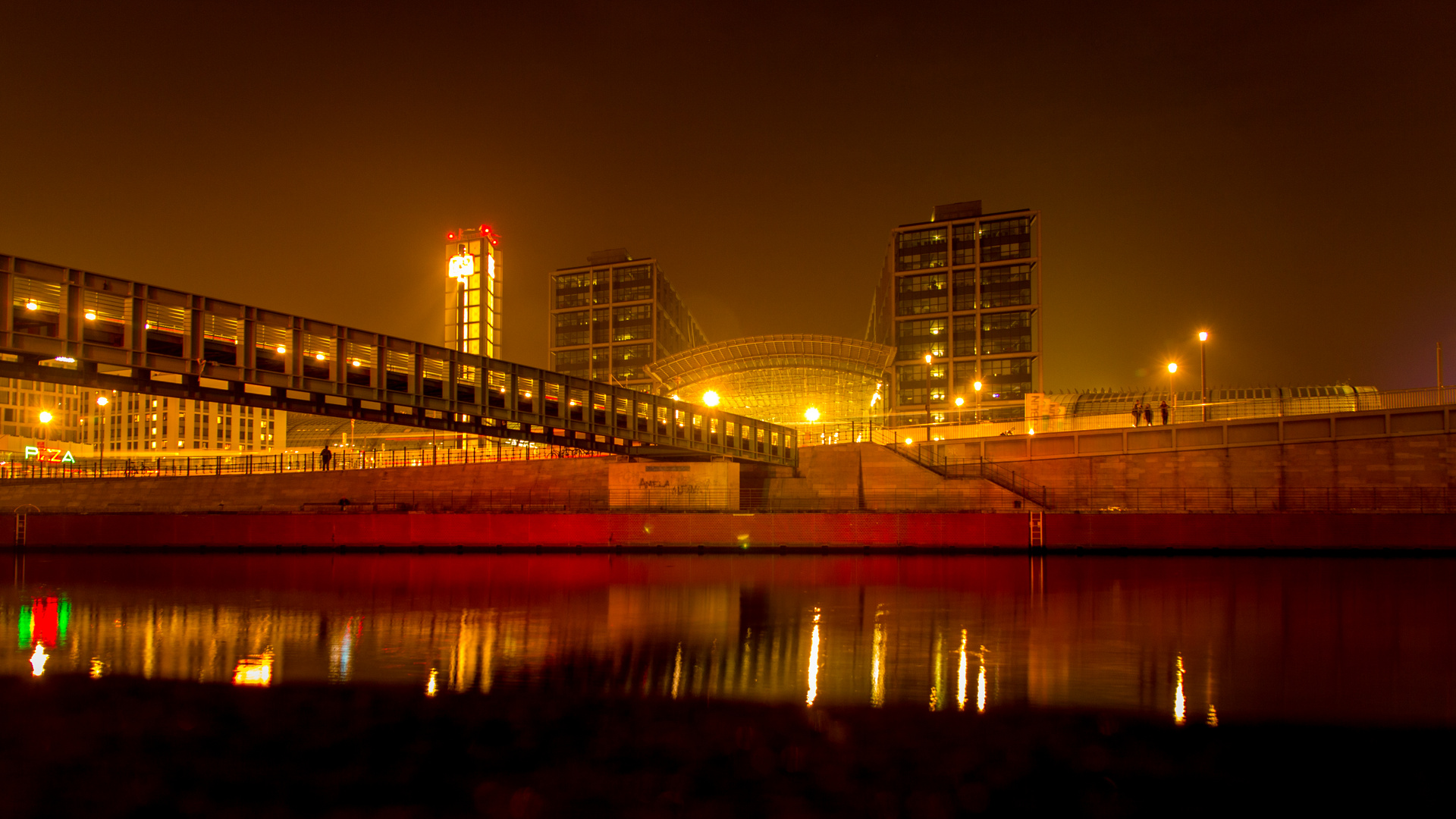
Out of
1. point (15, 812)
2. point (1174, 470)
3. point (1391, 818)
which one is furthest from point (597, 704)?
point (1174, 470)

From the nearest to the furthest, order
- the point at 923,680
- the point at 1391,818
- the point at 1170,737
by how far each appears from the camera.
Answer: the point at 1391,818
the point at 1170,737
the point at 923,680

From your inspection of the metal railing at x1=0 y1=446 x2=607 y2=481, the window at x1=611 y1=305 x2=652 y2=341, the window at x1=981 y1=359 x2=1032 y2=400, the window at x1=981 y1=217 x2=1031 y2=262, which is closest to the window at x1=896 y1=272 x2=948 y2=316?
the window at x1=981 y1=217 x2=1031 y2=262

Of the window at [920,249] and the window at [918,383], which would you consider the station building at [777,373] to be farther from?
the window at [920,249]

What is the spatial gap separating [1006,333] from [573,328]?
7077 cm

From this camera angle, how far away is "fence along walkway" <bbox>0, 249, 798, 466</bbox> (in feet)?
75.5

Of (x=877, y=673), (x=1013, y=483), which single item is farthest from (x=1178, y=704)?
(x=1013, y=483)

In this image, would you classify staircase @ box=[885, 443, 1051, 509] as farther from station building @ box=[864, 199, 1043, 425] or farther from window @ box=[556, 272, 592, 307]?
window @ box=[556, 272, 592, 307]

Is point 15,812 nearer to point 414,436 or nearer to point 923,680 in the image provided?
point 923,680

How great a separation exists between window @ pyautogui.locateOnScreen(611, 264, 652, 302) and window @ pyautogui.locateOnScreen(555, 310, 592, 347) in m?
6.27

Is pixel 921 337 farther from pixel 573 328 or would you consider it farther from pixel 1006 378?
pixel 573 328

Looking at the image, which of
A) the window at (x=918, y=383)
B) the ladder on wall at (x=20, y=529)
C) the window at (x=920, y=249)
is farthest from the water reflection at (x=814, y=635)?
the window at (x=920, y=249)

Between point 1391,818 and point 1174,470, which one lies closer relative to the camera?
point 1391,818

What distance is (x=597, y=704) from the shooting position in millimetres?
9875

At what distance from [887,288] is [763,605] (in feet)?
351
